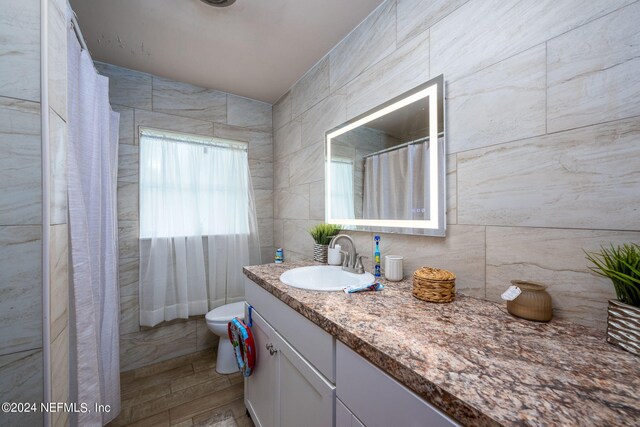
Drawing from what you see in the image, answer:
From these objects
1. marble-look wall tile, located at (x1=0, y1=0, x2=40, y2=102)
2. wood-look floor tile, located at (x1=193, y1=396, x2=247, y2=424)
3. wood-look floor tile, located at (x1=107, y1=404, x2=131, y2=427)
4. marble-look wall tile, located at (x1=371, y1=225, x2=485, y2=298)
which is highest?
marble-look wall tile, located at (x1=0, y1=0, x2=40, y2=102)

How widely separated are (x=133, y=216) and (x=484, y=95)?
7.90 ft

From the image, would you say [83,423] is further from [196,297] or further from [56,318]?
[196,297]

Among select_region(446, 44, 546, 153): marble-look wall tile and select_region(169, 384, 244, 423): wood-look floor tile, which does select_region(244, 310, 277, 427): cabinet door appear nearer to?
select_region(169, 384, 244, 423): wood-look floor tile

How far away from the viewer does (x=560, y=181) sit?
0.78 m

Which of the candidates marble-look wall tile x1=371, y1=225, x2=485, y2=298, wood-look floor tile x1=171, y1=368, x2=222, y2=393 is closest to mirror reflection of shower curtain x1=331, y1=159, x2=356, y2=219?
marble-look wall tile x1=371, y1=225, x2=485, y2=298

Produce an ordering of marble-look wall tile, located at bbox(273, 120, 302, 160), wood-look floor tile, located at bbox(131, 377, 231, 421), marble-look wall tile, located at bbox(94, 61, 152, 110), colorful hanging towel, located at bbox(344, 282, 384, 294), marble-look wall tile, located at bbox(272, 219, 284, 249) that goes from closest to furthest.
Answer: colorful hanging towel, located at bbox(344, 282, 384, 294) → wood-look floor tile, located at bbox(131, 377, 231, 421) → marble-look wall tile, located at bbox(94, 61, 152, 110) → marble-look wall tile, located at bbox(273, 120, 302, 160) → marble-look wall tile, located at bbox(272, 219, 284, 249)

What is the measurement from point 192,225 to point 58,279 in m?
1.40

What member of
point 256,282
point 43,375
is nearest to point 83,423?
point 43,375

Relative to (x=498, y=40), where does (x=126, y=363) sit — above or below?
below

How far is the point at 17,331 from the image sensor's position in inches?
26.1

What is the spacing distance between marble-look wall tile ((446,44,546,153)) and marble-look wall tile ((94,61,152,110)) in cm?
224

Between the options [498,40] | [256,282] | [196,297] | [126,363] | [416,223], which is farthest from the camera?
[196,297]

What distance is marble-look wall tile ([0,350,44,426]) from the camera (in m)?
0.64

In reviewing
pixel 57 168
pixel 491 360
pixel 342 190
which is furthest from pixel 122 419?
pixel 491 360
